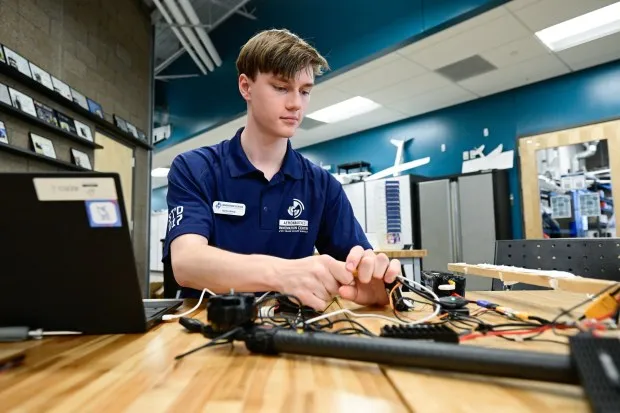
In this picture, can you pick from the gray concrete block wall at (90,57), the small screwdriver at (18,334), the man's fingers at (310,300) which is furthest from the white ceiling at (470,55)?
the small screwdriver at (18,334)

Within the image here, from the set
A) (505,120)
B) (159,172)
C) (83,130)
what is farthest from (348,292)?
(159,172)

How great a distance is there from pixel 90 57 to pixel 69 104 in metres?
0.77

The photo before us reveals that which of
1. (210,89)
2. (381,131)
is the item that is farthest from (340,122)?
(210,89)

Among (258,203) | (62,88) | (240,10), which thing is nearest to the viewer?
(258,203)

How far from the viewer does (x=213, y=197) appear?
3.96 ft

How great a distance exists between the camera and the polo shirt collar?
1237 millimetres

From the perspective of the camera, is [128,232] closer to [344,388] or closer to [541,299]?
[344,388]

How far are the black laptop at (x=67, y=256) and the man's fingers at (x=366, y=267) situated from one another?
0.37 meters

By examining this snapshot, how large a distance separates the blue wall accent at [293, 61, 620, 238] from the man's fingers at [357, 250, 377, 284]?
15.4 ft

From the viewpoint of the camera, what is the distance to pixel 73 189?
461 millimetres

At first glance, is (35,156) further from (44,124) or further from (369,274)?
(369,274)

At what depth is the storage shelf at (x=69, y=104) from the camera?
8.49ft

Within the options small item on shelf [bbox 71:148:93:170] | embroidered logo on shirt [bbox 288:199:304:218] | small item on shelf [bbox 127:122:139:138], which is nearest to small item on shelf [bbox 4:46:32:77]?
small item on shelf [bbox 71:148:93:170]

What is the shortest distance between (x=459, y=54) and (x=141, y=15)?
152 inches
